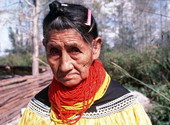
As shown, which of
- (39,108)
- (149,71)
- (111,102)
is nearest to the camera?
(111,102)

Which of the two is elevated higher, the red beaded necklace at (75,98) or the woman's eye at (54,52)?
the woman's eye at (54,52)

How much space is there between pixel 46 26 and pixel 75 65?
309 mm

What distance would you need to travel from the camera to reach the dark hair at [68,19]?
1.40m

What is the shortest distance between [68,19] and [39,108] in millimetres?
675

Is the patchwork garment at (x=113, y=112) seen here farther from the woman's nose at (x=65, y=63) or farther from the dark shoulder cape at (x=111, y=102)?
the woman's nose at (x=65, y=63)

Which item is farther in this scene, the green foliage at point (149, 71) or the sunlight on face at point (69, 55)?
the green foliage at point (149, 71)

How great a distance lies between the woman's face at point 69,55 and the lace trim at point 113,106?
0.72ft

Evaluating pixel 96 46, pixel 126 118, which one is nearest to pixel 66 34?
pixel 96 46

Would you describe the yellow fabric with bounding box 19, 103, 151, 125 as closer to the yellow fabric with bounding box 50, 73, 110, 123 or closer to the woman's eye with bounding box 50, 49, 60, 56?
the yellow fabric with bounding box 50, 73, 110, 123

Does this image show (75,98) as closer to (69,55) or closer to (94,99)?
(94,99)

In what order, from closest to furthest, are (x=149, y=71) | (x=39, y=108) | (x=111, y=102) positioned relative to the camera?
(x=111, y=102)
(x=39, y=108)
(x=149, y=71)

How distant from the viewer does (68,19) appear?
4.58 ft

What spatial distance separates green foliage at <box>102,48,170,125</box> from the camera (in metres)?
5.17

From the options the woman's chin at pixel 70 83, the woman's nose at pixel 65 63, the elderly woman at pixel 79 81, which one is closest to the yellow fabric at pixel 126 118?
the elderly woman at pixel 79 81
